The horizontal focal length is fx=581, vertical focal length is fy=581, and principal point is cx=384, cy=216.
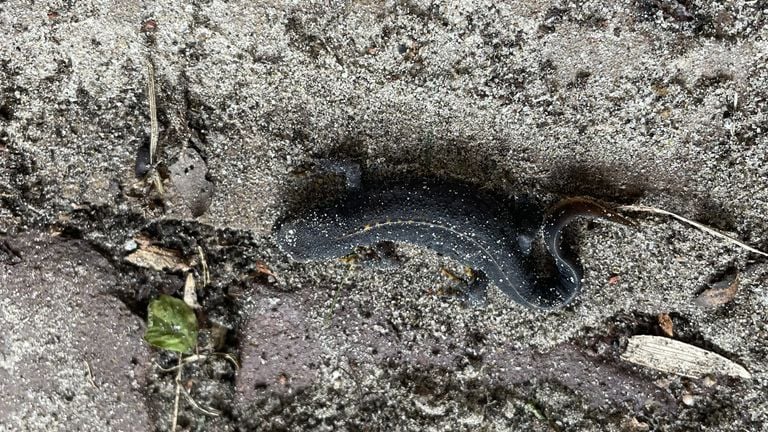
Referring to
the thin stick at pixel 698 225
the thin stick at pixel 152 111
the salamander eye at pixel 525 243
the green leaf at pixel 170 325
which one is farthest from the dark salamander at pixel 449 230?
the thin stick at pixel 152 111

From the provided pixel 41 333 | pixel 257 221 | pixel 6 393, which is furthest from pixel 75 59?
pixel 6 393

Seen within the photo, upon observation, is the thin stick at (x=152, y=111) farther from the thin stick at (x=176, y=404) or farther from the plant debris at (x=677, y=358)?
the plant debris at (x=677, y=358)

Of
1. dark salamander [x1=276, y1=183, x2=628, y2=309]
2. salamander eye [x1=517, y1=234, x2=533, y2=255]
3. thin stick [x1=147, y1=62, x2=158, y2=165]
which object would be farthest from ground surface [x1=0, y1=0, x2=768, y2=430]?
salamander eye [x1=517, y1=234, x2=533, y2=255]

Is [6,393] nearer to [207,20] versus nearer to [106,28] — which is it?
[106,28]

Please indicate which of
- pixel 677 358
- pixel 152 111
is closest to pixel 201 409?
pixel 152 111

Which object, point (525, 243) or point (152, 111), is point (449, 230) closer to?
Answer: point (525, 243)
